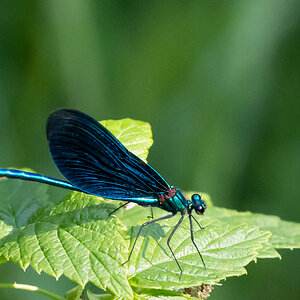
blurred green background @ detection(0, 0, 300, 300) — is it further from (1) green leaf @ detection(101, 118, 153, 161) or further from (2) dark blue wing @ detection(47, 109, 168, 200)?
(2) dark blue wing @ detection(47, 109, 168, 200)

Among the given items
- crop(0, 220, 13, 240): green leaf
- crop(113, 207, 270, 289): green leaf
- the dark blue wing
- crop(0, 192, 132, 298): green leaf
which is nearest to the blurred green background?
the dark blue wing

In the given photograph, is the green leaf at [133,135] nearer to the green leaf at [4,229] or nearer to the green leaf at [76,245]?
the green leaf at [76,245]

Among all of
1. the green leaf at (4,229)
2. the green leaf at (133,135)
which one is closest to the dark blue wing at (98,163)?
the green leaf at (133,135)

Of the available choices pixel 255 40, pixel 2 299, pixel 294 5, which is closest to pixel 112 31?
pixel 255 40

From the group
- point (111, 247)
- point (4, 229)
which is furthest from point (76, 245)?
point (4, 229)

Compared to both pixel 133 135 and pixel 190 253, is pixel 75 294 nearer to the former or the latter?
pixel 190 253
